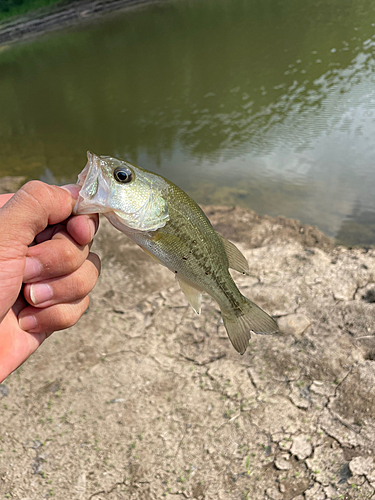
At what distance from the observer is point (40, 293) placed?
2.20m

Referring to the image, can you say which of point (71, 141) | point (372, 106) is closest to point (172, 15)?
point (71, 141)

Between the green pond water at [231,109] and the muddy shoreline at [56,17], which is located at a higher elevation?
the muddy shoreline at [56,17]

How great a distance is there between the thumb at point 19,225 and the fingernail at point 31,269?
0.12m

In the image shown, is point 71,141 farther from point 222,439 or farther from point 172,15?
point 172,15

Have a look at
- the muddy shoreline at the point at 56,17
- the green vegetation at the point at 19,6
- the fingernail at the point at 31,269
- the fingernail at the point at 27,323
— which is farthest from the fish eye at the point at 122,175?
the green vegetation at the point at 19,6

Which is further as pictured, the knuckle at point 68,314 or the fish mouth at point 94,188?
the knuckle at point 68,314

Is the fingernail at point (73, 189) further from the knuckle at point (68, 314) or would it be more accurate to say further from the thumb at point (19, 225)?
the knuckle at point (68, 314)

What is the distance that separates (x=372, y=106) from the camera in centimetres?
1034

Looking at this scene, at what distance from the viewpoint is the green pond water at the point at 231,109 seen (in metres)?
7.88

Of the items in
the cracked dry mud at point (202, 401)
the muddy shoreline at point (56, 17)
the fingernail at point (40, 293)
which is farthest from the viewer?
the muddy shoreline at point (56, 17)

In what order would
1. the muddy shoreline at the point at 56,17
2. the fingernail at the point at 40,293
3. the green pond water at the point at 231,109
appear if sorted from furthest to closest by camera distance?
the muddy shoreline at the point at 56,17
the green pond water at the point at 231,109
the fingernail at the point at 40,293

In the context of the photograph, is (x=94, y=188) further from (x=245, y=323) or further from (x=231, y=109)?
(x=231, y=109)

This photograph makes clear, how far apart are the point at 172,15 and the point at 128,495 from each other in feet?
103

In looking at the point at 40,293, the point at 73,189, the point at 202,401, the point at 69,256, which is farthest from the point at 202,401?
the point at 73,189
